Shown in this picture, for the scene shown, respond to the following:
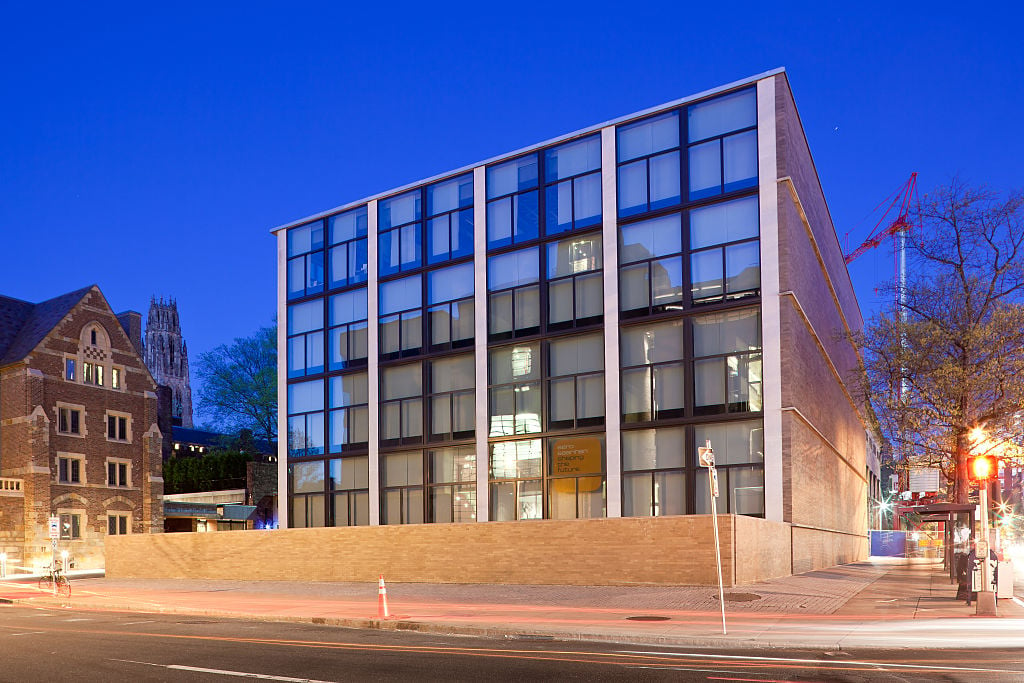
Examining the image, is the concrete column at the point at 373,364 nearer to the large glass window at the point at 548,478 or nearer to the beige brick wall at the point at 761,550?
the large glass window at the point at 548,478

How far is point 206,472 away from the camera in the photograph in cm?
7312

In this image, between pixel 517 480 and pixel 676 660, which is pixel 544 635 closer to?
pixel 676 660

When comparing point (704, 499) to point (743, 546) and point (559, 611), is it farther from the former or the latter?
point (559, 611)

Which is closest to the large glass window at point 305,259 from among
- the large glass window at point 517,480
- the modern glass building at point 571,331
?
the modern glass building at point 571,331

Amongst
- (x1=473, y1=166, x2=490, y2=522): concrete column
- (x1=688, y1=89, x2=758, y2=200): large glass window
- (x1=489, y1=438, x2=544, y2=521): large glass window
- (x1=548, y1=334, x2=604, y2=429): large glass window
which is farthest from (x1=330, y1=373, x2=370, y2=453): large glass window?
(x1=688, y1=89, x2=758, y2=200): large glass window

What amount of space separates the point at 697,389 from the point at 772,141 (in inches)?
358

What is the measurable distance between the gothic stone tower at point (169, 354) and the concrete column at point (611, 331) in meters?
139

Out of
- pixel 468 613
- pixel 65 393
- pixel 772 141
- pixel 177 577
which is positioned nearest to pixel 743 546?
pixel 468 613

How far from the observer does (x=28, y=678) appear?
12812 mm

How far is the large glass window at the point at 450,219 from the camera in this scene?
41.8m

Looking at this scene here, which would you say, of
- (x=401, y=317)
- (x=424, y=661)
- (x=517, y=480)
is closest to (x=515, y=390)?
(x=517, y=480)

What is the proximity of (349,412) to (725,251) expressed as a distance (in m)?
19.7

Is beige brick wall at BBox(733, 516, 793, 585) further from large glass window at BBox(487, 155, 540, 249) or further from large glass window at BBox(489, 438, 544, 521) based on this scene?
large glass window at BBox(487, 155, 540, 249)

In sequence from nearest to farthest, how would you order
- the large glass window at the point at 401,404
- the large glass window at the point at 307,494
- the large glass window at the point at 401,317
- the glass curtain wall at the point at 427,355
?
1. the glass curtain wall at the point at 427,355
2. the large glass window at the point at 401,404
3. the large glass window at the point at 401,317
4. the large glass window at the point at 307,494
